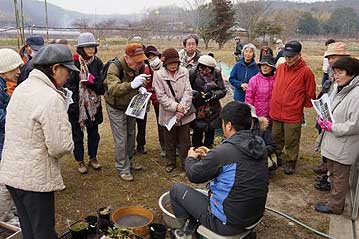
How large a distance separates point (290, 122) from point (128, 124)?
7.01 feet

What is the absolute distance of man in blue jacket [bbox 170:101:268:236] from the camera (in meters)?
2.52

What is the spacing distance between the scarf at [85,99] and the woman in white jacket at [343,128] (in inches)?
106

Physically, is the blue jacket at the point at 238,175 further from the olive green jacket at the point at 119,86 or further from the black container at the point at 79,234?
the olive green jacket at the point at 119,86

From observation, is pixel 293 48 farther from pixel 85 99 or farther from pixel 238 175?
pixel 85 99

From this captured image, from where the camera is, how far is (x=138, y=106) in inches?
163

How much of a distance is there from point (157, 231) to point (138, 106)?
1605mm

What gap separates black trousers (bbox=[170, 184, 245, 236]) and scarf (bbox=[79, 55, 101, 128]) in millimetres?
1777

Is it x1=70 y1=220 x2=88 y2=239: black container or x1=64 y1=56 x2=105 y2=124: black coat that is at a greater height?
x1=64 y1=56 x2=105 y2=124: black coat

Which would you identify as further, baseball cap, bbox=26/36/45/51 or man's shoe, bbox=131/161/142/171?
man's shoe, bbox=131/161/142/171

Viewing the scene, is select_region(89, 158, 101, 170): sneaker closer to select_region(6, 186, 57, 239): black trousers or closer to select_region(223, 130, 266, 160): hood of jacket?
select_region(6, 186, 57, 239): black trousers

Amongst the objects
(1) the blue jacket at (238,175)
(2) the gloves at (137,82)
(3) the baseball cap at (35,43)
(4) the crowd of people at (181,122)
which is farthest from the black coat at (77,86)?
(1) the blue jacket at (238,175)

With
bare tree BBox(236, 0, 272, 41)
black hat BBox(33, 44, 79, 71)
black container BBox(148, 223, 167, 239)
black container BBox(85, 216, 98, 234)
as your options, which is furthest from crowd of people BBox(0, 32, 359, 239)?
bare tree BBox(236, 0, 272, 41)

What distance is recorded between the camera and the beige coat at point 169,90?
436 cm

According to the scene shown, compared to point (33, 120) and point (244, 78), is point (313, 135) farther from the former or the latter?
point (33, 120)
